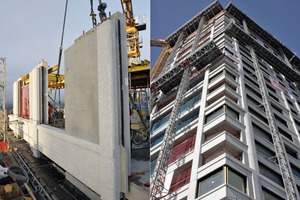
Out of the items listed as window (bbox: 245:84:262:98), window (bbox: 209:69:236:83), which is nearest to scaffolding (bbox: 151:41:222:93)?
window (bbox: 209:69:236:83)

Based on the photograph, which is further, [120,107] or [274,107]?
[274,107]

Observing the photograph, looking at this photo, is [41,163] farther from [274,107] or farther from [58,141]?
[274,107]

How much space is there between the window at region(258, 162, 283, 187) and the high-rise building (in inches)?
1.0

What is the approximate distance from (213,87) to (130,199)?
4172 millimetres

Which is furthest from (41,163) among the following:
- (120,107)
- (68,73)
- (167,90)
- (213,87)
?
(213,87)

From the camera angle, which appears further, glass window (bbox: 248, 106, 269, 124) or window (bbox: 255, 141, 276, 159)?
glass window (bbox: 248, 106, 269, 124)

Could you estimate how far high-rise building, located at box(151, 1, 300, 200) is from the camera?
4082 millimetres

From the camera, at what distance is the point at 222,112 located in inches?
219

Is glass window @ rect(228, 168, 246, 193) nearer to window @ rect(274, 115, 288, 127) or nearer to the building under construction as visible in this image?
the building under construction

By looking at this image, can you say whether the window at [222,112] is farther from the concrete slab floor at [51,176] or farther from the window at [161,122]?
the concrete slab floor at [51,176]

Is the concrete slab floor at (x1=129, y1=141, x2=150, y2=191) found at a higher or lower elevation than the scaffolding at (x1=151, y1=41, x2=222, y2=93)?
lower

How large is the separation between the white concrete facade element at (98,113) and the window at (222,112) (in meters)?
2.36

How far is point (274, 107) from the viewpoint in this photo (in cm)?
834

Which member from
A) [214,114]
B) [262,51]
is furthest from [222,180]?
[262,51]
